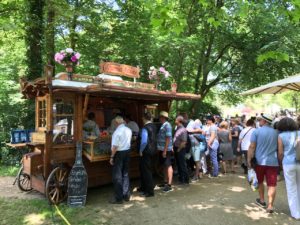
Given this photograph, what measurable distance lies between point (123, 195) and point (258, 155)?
9.92ft

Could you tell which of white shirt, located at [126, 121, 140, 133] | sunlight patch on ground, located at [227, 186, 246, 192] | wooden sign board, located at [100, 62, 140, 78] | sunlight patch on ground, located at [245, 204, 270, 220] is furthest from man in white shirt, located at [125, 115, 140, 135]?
sunlight patch on ground, located at [245, 204, 270, 220]

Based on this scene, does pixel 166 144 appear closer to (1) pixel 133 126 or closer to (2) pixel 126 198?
(1) pixel 133 126

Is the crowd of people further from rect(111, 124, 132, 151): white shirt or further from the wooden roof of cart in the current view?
the wooden roof of cart

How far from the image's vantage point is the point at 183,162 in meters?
8.36

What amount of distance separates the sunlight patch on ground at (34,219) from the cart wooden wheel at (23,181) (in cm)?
197

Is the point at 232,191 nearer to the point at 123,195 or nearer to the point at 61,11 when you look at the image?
the point at 123,195

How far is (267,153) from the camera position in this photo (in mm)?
5840

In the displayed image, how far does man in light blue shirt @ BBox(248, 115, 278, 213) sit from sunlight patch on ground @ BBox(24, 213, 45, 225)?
405cm

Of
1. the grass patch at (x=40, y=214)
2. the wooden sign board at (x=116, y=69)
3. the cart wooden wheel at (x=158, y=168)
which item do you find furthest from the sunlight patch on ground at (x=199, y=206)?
the wooden sign board at (x=116, y=69)

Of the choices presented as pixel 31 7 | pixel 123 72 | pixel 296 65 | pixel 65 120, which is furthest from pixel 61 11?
pixel 296 65

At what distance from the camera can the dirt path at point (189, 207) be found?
5.70 meters

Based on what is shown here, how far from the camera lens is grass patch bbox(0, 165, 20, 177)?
9913 mm

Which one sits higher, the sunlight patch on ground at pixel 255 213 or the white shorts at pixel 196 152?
the white shorts at pixel 196 152

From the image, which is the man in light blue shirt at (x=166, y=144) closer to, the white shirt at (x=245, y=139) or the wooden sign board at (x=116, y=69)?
the wooden sign board at (x=116, y=69)
